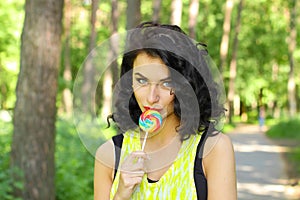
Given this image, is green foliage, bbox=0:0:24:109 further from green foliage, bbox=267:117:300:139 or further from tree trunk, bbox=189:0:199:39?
green foliage, bbox=267:117:300:139

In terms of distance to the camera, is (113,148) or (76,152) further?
(76,152)

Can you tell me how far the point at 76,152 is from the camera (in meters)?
11.9

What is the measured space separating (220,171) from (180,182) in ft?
0.47

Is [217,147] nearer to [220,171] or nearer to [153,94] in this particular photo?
[220,171]

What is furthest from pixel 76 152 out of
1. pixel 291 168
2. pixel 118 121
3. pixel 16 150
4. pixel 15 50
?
pixel 15 50

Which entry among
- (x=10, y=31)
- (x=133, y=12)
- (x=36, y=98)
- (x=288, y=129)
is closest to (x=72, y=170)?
(x=133, y=12)

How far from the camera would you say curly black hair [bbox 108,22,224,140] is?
88.0 inches

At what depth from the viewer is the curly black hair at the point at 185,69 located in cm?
223

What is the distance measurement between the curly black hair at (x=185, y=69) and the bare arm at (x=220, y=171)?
118 mm

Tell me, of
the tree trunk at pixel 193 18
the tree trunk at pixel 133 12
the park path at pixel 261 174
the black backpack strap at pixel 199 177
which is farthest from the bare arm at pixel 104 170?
the tree trunk at pixel 193 18

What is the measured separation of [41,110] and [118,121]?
5154 millimetres

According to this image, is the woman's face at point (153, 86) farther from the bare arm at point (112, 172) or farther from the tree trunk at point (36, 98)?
the tree trunk at point (36, 98)

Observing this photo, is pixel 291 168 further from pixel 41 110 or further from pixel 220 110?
pixel 220 110

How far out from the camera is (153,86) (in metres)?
2.19
